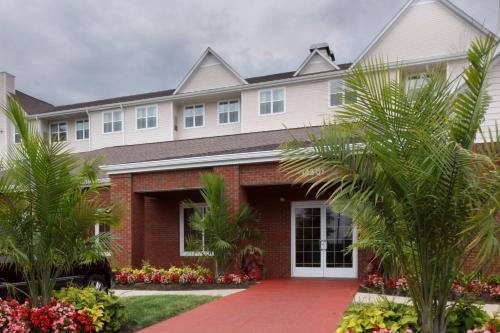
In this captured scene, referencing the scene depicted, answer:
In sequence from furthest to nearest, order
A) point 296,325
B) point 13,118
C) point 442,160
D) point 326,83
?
point 326,83 < point 296,325 < point 13,118 < point 442,160

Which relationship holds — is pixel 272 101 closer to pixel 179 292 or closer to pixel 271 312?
pixel 179 292

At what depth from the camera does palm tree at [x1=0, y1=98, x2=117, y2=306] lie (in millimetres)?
6305

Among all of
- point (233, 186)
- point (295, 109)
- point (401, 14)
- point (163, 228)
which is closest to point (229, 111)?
point (295, 109)

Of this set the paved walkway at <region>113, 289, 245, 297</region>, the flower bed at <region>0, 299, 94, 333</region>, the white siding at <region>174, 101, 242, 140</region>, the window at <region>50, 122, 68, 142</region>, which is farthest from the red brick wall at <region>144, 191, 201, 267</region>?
the window at <region>50, 122, 68, 142</region>

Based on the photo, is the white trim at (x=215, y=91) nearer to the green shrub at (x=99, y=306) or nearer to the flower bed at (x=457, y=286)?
the flower bed at (x=457, y=286)

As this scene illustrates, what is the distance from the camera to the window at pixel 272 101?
2059 cm

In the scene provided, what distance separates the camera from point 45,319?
6.05m

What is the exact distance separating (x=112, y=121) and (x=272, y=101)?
10.1m

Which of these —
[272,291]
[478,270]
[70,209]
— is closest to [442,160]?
[478,270]

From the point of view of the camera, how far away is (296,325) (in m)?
7.04

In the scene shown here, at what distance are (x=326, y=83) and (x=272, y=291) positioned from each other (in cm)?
1199

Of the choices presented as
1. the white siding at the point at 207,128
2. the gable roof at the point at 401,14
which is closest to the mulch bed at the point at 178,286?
the gable roof at the point at 401,14

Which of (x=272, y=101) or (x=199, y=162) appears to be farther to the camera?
(x=272, y=101)

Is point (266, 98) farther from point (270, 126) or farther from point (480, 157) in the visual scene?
point (480, 157)
